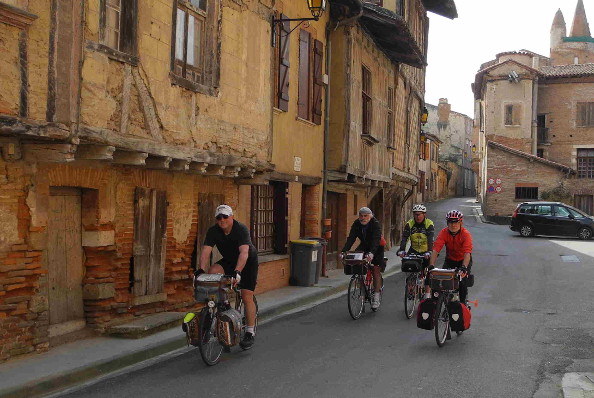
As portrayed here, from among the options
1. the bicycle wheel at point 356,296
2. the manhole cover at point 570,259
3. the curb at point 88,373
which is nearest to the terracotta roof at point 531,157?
the manhole cover at point 570,259

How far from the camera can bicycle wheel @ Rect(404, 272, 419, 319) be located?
1144cm

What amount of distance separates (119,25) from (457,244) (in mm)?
5370

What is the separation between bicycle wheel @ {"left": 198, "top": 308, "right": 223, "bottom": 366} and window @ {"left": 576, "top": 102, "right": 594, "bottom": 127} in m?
49.2

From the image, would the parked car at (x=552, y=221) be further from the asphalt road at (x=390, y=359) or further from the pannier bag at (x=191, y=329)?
the pannier bag at (x=191, y=329)

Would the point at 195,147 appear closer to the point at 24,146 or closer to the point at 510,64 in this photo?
the point at 24,146

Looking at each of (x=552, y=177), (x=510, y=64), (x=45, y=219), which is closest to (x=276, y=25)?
(x=45, y=219)

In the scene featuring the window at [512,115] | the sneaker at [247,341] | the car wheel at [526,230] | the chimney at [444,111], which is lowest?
the sneaker at [247,341]

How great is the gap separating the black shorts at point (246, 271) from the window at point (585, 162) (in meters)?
46.0

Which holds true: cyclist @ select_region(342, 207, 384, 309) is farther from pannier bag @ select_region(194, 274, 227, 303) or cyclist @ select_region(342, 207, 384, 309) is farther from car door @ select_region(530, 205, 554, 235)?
car door @ select_region(530, 205, 554, 235)

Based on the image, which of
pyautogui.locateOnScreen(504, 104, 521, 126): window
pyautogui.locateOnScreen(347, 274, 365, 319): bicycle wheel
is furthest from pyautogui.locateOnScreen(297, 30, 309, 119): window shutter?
pyautogui.locateOnScreen(504, 104, 521, 126): window

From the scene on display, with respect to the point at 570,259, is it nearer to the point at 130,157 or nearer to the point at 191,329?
the point at 130,157

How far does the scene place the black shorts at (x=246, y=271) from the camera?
330 inches

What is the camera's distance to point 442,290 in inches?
356

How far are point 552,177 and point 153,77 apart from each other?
42.0 m
